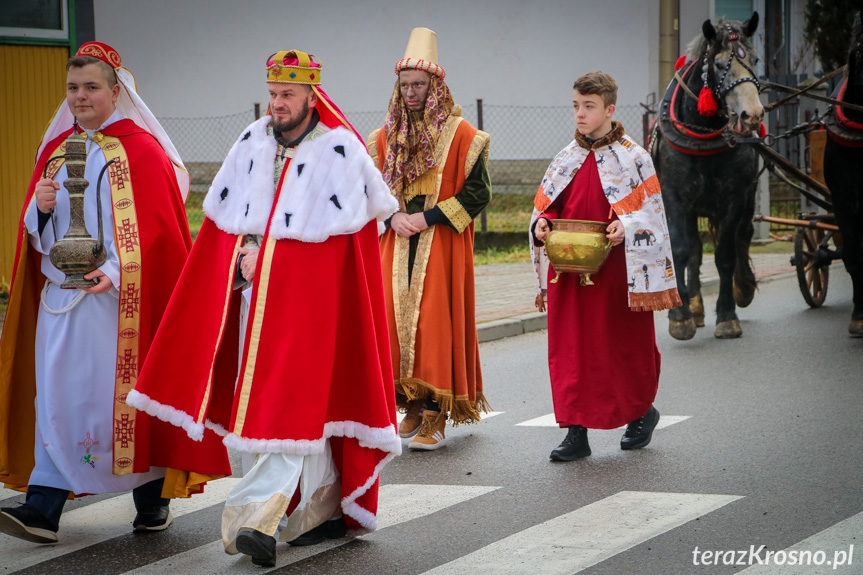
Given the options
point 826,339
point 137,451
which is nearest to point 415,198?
point 137,451

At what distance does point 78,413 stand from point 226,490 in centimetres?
105

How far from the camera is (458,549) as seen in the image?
5.01 meters

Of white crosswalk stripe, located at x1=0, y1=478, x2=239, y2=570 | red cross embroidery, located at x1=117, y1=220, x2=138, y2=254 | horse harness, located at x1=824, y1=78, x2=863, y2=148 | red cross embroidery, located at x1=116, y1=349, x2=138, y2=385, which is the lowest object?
white crosswalk stripe, located at x1=0, y1=478, x2=239, y2=570

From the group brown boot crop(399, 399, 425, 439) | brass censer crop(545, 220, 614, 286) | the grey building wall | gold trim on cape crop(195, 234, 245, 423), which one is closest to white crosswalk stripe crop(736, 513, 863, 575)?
brass censer crop(545, 220, 614, 286)

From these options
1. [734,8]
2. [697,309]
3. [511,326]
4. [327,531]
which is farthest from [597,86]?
[734,8]

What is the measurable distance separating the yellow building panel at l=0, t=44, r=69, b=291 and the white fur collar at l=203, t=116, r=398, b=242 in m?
7.11

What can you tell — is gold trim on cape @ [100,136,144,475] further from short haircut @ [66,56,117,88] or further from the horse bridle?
the horse bridle

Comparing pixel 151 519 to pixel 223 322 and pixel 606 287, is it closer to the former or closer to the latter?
pixel 223 322

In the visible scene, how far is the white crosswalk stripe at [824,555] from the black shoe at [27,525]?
2781 millimetres

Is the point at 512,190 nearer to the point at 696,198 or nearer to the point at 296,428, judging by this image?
the point at 696,198

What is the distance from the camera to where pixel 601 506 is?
18.3 ft

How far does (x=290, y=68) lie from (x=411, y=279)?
7.70ft

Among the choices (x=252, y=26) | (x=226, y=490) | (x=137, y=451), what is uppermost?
(x=252, y=26)

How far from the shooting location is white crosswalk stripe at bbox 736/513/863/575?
4.52 meters
